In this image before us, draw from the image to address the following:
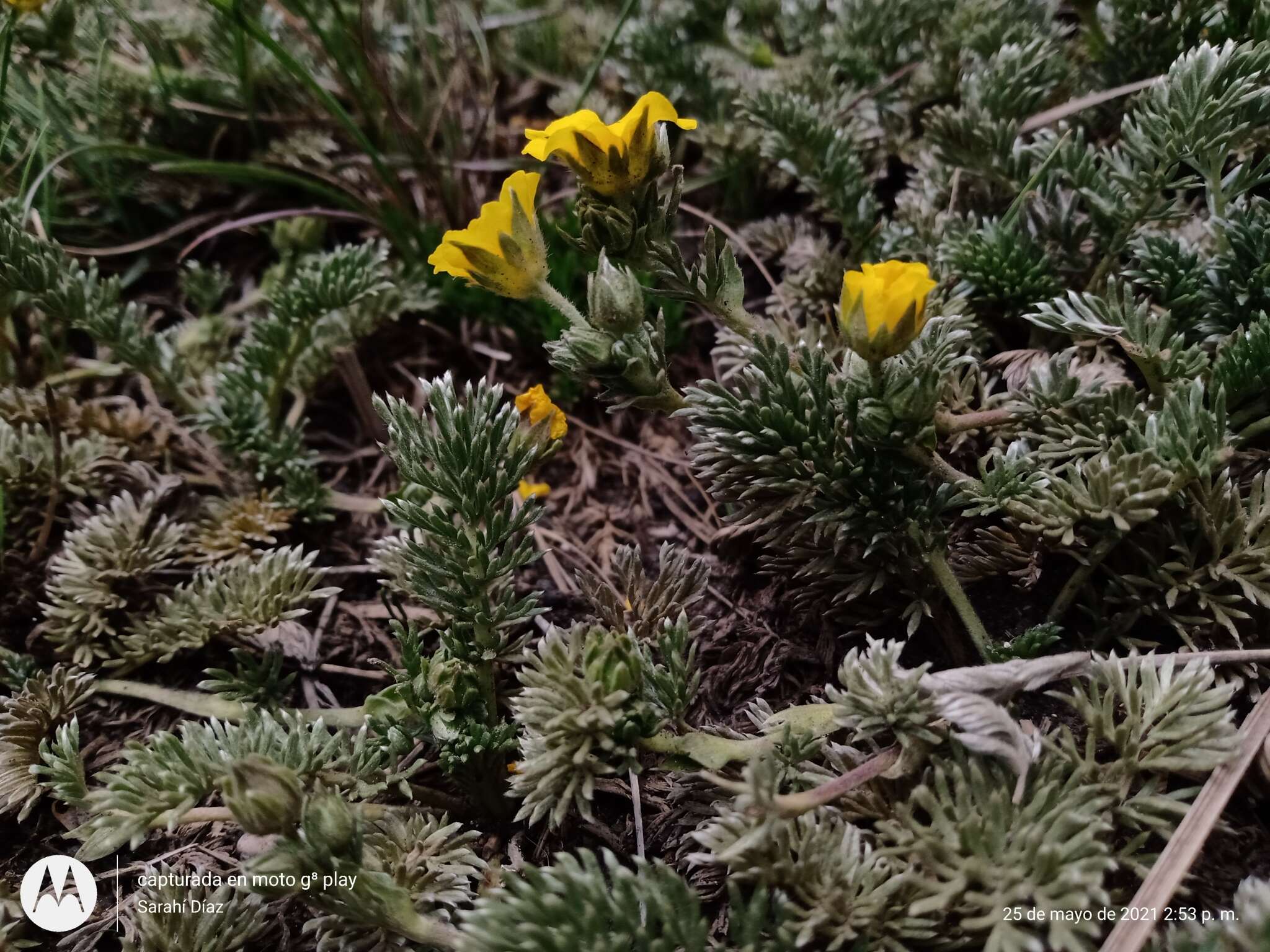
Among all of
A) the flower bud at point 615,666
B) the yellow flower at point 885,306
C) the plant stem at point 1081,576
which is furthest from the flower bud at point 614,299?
the plant stem at point 1081,576

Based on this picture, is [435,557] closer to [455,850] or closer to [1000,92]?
[455,850]

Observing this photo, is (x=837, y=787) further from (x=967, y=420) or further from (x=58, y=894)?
(x=58, y=894)

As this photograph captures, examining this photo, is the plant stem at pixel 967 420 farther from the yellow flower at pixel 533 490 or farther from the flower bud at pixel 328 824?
the flower bud at pixel 328 824

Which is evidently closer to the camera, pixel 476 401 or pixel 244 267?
pixel 476 401

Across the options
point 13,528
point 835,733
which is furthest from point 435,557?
point 13,528

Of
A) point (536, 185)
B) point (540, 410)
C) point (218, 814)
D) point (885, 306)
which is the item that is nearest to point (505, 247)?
point (536, 185)

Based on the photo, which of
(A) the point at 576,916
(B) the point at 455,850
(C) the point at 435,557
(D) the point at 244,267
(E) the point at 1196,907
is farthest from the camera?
(D) the point at 244,267
